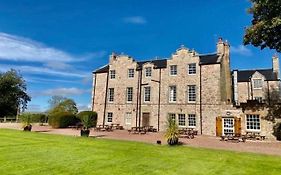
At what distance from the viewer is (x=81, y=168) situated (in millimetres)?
9633

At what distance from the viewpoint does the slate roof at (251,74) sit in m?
39.2

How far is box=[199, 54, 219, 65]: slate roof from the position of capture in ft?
97.9

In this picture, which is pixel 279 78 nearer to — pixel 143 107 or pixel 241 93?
pixel 241 93

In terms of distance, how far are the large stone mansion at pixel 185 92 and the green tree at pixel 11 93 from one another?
29.2m

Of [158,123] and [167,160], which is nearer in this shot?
[167,160]

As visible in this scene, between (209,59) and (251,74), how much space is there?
14.6 meters

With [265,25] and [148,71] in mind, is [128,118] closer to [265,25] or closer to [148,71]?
[148,71]

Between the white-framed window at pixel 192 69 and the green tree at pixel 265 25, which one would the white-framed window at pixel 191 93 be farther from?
the green tree at pixel 265 25

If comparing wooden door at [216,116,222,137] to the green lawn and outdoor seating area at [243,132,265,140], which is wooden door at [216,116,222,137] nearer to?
outdoor seating area at [243,132,265,140]

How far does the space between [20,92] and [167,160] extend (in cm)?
5815

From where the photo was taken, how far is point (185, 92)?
31.3 meters

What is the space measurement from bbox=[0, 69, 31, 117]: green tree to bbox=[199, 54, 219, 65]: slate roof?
45.8 meters

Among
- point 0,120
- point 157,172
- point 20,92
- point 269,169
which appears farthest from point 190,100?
point 20,92

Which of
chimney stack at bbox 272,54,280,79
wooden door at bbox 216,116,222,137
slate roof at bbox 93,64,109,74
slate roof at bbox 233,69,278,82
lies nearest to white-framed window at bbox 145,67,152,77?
slate roof at bbox 93,64,109,74
